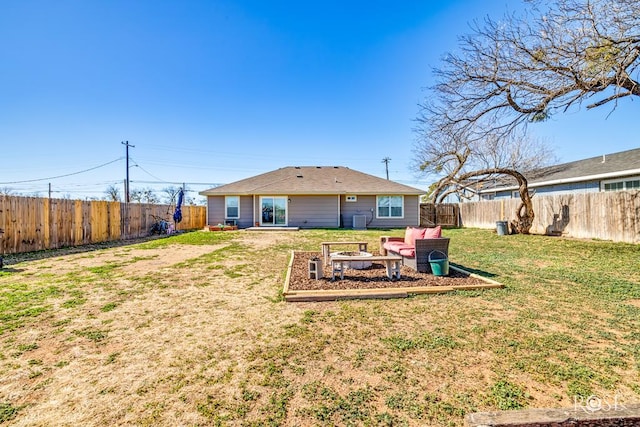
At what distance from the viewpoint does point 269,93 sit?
56.9 feet

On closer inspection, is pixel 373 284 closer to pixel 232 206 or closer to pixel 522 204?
pixel 522 204

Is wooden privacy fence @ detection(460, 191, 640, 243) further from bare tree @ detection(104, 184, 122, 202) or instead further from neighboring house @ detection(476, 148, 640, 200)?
bare tree @ detection(104, 184, 122, 202)

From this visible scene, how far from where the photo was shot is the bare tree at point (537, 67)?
6395 mm

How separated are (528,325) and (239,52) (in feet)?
46.9

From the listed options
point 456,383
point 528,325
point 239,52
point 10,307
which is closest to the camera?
point 456,383

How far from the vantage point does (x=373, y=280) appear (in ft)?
18.9

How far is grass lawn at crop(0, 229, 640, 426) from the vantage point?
2.14 metres

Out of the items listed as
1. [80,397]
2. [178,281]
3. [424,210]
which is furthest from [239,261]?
[424,210]

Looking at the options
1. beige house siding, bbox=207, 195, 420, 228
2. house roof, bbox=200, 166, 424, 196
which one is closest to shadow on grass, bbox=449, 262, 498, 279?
house roof, bbox=200, 166, 424, 196

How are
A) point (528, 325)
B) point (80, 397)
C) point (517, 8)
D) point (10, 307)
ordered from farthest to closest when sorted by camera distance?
point (517, 8)
point (10, 307)
point (528, 325)
point (80, 397)

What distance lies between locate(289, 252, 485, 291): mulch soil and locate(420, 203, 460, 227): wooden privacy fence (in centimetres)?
1521

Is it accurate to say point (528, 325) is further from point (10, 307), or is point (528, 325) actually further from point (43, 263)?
point (43, 263)

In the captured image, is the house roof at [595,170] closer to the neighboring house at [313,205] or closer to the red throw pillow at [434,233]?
the neighboring house at [313,205]

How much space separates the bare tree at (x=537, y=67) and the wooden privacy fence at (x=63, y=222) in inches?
538
